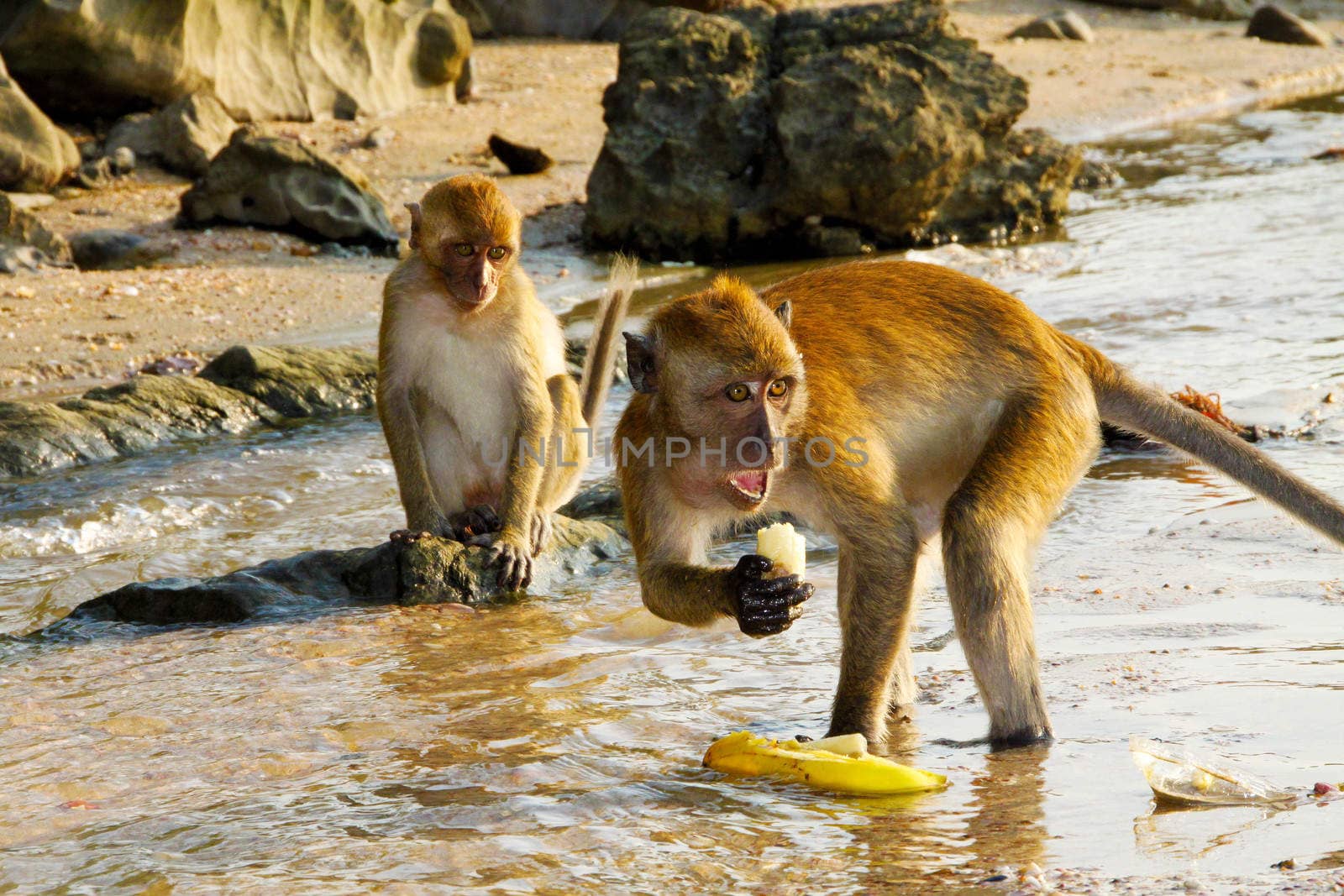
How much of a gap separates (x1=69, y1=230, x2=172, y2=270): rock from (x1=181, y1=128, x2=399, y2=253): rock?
60 cm

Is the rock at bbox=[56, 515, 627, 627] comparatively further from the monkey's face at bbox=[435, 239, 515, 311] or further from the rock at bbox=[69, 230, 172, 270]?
the rock at bbox=[69, 230, 172, 270]

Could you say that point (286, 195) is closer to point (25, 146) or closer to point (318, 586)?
point (25, 146)

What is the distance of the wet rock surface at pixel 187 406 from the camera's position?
6.94 metres

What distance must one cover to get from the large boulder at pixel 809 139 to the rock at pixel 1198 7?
12.7 m

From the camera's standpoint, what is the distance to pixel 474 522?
593cm

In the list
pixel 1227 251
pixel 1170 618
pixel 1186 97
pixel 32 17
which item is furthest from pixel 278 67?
pixel 1170 618

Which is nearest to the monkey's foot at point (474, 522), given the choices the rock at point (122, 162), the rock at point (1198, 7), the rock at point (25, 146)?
the rock at point (25, 146)

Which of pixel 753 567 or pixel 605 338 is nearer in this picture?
pixel 753 567

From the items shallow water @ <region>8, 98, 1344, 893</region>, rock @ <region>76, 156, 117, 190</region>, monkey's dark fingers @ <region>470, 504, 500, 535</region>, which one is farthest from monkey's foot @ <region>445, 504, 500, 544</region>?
rock @ <region>76, 156, 117, 190</region>

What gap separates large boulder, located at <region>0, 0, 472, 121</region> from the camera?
13102mm

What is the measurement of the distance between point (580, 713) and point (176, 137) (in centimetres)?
982

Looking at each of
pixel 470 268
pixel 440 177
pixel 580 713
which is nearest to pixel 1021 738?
pixel 580 713

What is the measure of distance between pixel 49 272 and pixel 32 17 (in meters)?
3.80

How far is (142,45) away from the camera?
1332cm
